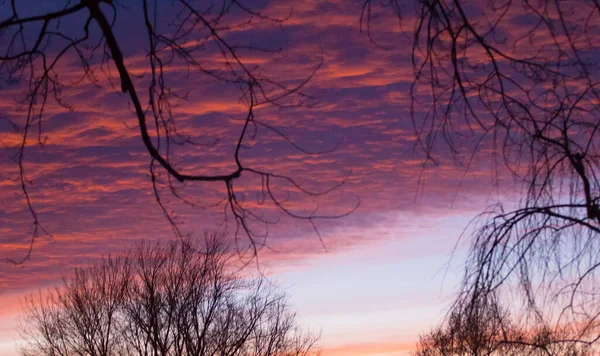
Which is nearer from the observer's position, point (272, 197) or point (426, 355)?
point (272, 197)

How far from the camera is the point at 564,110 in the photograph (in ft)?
17.8

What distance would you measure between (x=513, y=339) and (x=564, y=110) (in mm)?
2406

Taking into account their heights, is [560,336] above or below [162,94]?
below

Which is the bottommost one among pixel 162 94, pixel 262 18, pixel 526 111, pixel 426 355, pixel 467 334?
pixel 467 334

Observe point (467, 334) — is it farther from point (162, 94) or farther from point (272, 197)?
point (162, 94)

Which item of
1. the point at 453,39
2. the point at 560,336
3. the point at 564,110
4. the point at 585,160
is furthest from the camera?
the point at 560,336

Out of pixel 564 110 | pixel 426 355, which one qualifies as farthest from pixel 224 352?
pixel 564 110

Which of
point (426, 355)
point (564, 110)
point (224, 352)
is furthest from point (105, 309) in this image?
point (564, 110)

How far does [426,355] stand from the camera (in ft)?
140

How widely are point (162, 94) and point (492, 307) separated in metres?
2.91

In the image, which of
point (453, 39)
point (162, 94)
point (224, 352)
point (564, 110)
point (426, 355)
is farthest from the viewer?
point (426, 355)

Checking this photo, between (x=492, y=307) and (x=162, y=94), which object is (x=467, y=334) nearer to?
(x=492, y=307)

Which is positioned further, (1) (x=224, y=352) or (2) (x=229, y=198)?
(1) (x=224, y=352)

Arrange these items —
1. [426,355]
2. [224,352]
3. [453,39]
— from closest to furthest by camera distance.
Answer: [453,39] < [224,352] < [426,355]
